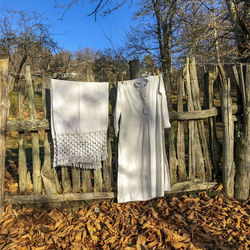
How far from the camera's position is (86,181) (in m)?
2.72

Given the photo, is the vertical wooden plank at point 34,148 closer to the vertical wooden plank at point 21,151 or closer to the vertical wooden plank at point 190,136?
the vertical wooden plank at point 21,151

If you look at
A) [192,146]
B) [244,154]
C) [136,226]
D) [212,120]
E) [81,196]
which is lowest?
[136,226]

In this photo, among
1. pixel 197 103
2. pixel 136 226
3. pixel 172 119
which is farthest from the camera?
pixel 197 103

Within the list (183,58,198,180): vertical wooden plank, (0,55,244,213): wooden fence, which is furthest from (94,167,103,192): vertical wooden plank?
(183,58,198,180): vertical wooden plank

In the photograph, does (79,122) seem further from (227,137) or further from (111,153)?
(227,137)

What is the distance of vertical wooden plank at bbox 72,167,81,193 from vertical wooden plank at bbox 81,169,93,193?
0.19 feet

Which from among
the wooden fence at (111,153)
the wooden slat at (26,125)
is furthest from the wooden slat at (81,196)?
the wooden slat at (26,125)

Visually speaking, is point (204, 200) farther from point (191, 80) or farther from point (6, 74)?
point (6, 74)

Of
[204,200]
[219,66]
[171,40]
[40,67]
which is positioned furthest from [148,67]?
[204,200]

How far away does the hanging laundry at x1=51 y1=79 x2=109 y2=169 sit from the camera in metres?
2.37

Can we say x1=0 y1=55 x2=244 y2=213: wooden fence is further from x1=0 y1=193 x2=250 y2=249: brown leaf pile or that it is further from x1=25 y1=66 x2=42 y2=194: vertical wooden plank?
x1=0 y1=193 x2=250 y2=249: brown leaf pile

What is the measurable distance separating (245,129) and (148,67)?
8835mm

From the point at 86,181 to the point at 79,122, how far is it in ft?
2.96

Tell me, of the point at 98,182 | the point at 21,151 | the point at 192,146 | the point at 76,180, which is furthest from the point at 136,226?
the point at 21,151
